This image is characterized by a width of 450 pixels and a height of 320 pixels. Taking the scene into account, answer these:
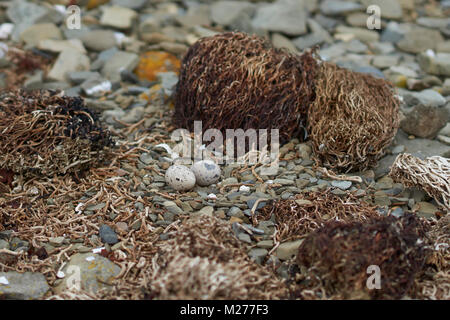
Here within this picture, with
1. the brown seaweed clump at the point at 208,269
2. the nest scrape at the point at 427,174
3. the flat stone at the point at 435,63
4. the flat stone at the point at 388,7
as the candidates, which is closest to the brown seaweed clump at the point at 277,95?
the nest scrape at the point at 427,174

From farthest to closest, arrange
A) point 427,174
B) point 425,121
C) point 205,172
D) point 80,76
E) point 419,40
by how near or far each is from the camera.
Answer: point 419,40, point 80,76, point 425,121, point 205,172, point 427,174

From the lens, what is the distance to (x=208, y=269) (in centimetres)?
326

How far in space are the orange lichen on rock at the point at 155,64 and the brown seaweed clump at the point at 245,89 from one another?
1.58m

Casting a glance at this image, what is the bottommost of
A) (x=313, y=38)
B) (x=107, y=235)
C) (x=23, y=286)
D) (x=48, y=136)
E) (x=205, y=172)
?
(x=23, y=286)

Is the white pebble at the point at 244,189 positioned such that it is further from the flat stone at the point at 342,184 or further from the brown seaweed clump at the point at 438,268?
the brown seaweed clump at the point at 438,268

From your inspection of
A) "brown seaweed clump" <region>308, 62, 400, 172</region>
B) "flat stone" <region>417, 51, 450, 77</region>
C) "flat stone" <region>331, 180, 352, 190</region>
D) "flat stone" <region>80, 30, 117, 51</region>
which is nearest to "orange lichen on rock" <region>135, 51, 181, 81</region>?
"flat stone" <region>80, 30, 117, 51</region>

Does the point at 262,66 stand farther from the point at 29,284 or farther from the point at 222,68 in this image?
the point at 29,284

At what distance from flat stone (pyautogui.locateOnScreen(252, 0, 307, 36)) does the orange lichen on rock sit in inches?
62.3

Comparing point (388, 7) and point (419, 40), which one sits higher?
point (388, 7)

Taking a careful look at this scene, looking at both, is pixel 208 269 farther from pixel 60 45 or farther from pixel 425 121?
pixel 60 45

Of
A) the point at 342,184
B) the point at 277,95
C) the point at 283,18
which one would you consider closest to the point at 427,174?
the point at 342,184

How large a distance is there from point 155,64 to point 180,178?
115 inches

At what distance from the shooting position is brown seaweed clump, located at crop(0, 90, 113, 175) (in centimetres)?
461

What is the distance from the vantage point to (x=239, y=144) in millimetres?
5227
